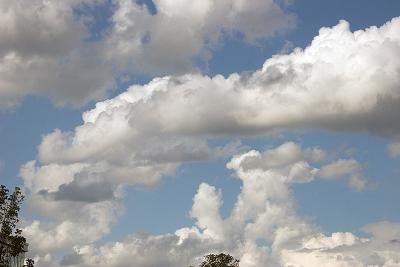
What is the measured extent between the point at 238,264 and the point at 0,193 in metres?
80.9

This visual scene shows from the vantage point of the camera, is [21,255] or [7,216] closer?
[7,216]

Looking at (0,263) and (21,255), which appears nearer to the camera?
(0,263)

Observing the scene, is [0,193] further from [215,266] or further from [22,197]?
[215,266]

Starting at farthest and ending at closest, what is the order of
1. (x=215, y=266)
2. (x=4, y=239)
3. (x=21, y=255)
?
(x=215, y=266) < (x=21, y=255) < (x=4, y=239)

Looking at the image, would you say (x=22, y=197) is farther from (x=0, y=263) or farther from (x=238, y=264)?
(x=238, y=264)

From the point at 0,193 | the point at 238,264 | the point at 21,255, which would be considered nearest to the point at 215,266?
the point at 238,264

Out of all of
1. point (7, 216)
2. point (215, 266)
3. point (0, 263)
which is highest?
point (215, 266)

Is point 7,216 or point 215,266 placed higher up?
point 215,266

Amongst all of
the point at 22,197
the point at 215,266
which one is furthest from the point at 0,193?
the point at 215,266

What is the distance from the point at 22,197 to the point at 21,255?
10.9m

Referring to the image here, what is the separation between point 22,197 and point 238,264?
3098 inches

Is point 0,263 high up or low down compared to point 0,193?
down

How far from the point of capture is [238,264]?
15000cm

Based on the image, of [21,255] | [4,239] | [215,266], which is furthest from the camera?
[215,266]
